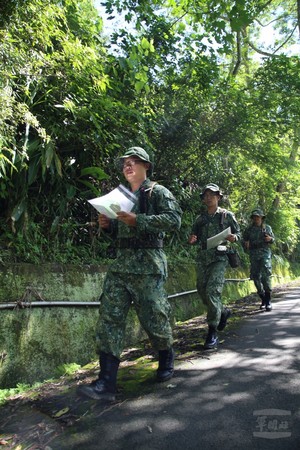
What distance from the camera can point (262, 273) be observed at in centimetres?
833

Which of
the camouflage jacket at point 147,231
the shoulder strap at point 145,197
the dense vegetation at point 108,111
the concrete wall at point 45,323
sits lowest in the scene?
the concrete wall at point 45,323

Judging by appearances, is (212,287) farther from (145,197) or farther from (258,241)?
(258,241)

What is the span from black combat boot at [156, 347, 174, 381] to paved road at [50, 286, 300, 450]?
0.08m

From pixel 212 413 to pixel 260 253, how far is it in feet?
19.6

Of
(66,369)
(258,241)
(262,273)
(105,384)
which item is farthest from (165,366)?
(258,241)

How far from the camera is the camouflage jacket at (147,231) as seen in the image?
335cm

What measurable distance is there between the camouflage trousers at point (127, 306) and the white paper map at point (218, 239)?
1.66m

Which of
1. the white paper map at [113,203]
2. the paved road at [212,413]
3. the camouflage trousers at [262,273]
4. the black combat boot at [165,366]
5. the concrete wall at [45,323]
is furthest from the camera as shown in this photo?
the camouflage trousers at [262,273]

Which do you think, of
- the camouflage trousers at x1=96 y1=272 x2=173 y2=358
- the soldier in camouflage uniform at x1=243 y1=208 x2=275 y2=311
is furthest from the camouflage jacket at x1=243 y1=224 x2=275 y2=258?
the camouflage trousers at x1=96 y1=272 x2=173 y2=358

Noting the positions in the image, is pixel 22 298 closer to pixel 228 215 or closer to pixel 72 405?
pixel 72 405

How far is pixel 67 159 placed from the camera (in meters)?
5.56

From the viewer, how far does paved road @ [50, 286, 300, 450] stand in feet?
8.13

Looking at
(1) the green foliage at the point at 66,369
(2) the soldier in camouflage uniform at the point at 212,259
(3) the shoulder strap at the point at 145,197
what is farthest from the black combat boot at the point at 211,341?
(3) the shoulder strap at the point at 145,197

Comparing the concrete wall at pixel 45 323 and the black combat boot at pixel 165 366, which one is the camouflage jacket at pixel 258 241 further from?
the black combat boot at pixel 165 366
